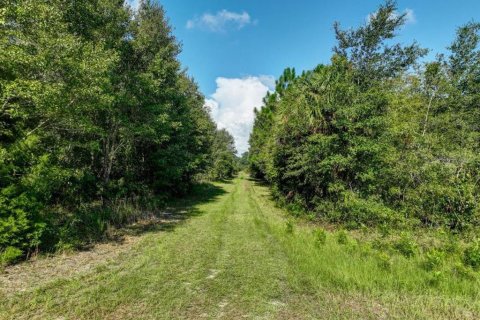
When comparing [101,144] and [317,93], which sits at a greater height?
[317,93]

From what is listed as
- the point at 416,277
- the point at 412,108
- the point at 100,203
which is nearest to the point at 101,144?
the point at 100,203

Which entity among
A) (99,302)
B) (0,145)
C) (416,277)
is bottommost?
(99,302)

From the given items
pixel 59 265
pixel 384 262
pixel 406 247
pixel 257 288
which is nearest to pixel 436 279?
pixel 384 262

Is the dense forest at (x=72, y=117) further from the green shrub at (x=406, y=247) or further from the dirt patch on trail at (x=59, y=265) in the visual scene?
the green shrub at (x=406, y=247)

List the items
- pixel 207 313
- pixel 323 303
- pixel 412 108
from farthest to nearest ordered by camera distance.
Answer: pixel 412 108, pixel 323 303, pixel 207 313

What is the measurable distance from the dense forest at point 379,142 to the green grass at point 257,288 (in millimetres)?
3512

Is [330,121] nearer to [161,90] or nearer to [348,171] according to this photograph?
[348,171]

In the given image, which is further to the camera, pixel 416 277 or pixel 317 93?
pixel 317 93

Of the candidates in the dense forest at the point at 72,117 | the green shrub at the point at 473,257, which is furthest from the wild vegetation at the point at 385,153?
the dense forest at the point at 72,117

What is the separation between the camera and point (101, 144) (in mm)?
12656

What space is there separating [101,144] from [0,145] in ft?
22.8

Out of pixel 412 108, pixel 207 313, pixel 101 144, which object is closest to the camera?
pixel 207 313

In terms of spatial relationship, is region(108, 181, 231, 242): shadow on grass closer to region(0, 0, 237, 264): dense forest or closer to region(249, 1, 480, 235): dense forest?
region(0, 0, 237, 264): dense forest

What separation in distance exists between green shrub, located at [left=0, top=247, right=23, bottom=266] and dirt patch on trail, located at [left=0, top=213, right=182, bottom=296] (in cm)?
15
